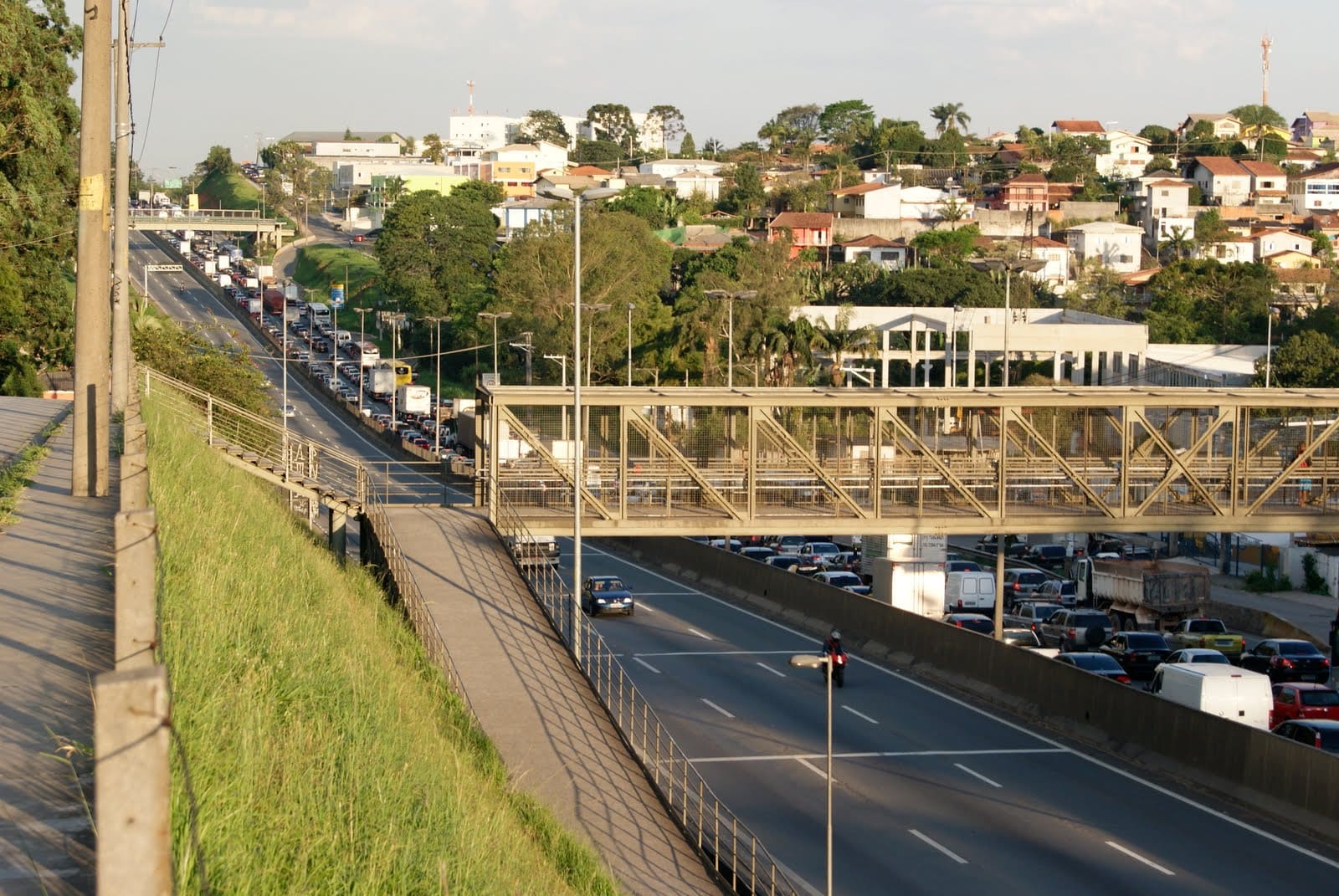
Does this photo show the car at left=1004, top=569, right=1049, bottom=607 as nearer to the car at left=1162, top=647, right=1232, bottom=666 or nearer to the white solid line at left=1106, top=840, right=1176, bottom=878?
the car at left=1162, top=647, right=1232, bottom=666

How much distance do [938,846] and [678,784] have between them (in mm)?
3910

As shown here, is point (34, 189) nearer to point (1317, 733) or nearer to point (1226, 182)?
point (1317, 733)

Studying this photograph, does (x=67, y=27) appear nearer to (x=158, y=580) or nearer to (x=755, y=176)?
(x=158, y=580)

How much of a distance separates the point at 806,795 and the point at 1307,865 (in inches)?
300

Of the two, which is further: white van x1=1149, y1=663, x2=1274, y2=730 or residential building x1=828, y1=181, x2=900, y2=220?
residential building x1=828, y1=181, x2=900, y2=220

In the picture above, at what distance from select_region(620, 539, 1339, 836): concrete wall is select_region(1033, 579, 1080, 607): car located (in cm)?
978

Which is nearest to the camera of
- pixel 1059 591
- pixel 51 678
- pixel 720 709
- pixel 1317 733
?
pixel 51 678

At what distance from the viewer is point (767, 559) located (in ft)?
188

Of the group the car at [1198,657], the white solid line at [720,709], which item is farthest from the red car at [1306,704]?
the white solid line at [720,709]

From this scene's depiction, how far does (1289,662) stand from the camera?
117 ft

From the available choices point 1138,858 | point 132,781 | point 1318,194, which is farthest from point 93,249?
point 1318,194

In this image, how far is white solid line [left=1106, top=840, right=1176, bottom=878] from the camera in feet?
69.9

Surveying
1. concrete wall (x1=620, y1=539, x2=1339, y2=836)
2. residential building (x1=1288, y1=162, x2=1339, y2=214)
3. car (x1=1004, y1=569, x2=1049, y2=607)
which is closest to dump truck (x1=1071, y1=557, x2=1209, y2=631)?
car (x1=1004, y1=569, x2=1049, y2=607)

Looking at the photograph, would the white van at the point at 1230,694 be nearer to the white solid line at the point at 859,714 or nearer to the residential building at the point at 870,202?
the white solid line at the point at 859,714
